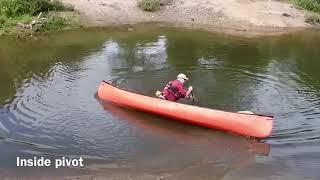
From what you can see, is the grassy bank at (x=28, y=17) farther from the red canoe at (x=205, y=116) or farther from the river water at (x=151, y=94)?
the red canoe at (x=205, y=116)

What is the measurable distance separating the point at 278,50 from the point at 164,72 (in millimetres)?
6153

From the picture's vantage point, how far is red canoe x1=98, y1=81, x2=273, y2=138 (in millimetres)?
12133

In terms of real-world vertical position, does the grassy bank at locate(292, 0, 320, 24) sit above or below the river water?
above

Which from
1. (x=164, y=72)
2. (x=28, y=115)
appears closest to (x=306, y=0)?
(x=164, y=72)

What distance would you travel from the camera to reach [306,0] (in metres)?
26.6

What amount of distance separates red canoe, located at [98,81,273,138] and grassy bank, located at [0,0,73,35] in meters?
10.5

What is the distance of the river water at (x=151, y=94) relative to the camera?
11.3 m

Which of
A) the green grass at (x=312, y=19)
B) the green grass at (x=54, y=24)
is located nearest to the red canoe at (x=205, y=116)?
the green grass at (x=54, y=24)

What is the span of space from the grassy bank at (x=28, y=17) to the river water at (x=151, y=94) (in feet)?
3.31

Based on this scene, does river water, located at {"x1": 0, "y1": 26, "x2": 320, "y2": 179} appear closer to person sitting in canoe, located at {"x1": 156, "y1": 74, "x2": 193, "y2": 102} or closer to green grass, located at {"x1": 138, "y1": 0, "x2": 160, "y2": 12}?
person sitting in canoe, located at {"x1": 156, "y1": 74, "x2": 193, "y2": 102}

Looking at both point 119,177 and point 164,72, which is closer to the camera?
point 119,177

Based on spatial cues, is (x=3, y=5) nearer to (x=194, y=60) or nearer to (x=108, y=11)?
(x=108, y=11)

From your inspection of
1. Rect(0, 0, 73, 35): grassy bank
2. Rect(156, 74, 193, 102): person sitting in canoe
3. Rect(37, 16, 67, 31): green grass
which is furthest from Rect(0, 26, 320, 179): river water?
Rect(0, 0, 73, 35): grassy bank

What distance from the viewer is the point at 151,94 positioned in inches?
606
